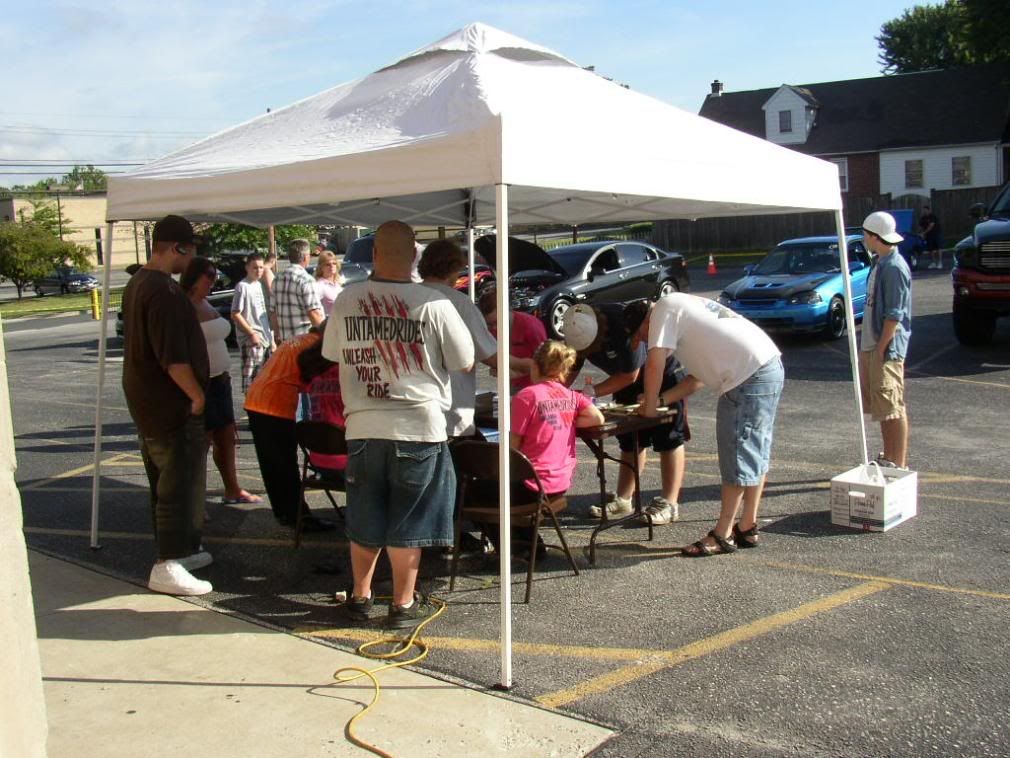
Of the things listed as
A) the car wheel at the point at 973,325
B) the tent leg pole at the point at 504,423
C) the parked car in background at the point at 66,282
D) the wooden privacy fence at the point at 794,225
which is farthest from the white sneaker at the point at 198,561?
the parked car in background at the point at 66,282

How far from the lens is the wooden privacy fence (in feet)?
114

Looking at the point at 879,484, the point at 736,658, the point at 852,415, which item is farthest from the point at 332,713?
the point at 852,415

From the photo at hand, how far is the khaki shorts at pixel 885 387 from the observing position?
22.2 ft

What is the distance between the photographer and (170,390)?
5371 millimetres

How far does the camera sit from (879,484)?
6.07 m

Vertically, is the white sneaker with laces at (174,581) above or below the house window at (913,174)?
below

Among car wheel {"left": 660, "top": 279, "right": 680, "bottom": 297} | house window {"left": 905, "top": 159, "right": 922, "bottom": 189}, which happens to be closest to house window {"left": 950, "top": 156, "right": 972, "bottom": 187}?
house window {"left": 905, "top": 159, "right": 922, "bottom": 189}

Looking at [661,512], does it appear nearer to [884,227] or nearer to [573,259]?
[884,227]

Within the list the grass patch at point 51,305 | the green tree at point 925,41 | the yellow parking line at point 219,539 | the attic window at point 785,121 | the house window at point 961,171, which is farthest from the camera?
the green tree at point 925,41

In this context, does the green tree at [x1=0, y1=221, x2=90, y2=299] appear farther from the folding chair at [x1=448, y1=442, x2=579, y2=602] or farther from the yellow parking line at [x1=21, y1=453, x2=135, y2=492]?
the folding chair at [x1=448, y1=442, x2=579, y2=602]

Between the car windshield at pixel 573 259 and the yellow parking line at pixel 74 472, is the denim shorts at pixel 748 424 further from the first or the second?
the car windshield at pixel 573 259

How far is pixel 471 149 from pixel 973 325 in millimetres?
10832

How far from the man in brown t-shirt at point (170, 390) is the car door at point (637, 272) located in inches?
488

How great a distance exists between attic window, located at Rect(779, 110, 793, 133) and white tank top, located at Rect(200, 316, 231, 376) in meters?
45.3
